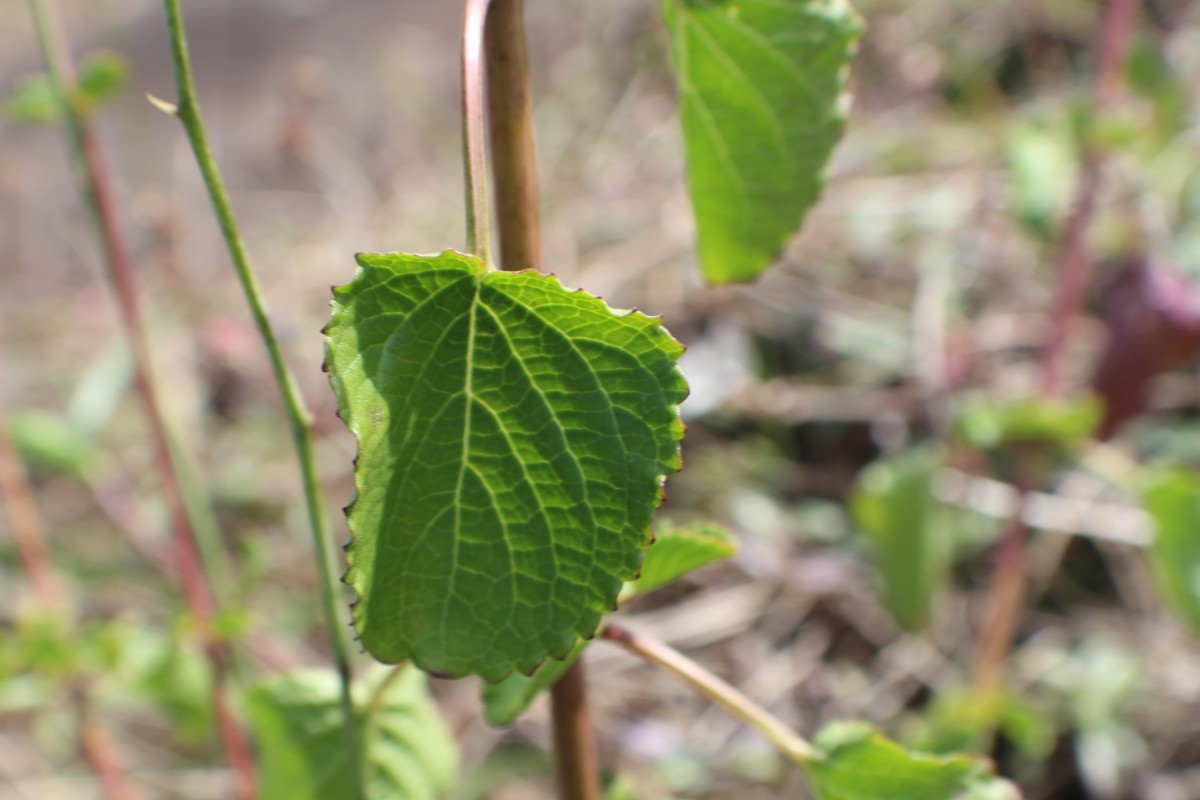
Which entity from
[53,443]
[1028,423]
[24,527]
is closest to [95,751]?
[24,527]

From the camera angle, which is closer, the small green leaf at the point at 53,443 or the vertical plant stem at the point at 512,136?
the vertical plant stem at the point at 512,136

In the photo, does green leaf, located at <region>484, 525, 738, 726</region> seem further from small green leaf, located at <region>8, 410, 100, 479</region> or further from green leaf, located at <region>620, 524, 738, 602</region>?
small green leaf, located at <region>8, 410, 100, 479</region>

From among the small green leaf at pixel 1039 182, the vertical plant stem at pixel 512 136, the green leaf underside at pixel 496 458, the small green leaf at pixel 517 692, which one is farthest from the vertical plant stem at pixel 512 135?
the small green leaf at pixel 1039 182

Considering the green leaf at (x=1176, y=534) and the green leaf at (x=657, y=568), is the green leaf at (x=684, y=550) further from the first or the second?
the green leaf at (x=1176, y=534)

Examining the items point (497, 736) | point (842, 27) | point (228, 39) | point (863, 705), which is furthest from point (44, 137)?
point (842, 27)

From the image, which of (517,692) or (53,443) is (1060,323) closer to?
(517,692)

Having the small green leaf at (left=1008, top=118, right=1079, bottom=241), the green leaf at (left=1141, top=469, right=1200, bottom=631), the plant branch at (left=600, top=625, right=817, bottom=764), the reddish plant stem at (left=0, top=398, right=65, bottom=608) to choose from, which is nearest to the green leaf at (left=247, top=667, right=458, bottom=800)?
the plant branch at (left=600, top=625, right=817, bottom=764)
